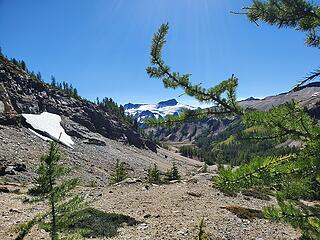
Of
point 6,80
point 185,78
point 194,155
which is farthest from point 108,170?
point 194,155

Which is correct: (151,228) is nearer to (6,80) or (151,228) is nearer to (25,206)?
(25,206)

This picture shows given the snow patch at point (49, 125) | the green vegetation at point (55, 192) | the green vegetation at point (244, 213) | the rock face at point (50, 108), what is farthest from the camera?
the rock face at point (50, 108)

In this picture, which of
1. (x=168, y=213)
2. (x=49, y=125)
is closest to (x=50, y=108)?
(x=49, y=125)

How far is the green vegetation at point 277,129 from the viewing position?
339cm

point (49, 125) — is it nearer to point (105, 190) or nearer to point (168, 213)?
point (105, 190)

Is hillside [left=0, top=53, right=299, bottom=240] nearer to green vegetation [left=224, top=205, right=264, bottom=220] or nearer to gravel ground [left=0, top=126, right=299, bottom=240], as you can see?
gravel ground [left=0, top=126, right=299, bottom=240]

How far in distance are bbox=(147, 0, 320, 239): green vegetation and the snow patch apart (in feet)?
256

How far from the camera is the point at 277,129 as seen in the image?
3807 millimetres

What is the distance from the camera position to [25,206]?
24828 mm

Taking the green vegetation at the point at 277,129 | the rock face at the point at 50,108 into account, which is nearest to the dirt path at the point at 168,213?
the green vegetation at the point at 277,129

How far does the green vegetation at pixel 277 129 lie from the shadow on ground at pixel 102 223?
630 inches

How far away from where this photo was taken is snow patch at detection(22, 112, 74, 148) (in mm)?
79938

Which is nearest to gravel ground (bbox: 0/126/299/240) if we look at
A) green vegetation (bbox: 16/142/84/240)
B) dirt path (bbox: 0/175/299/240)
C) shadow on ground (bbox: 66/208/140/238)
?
dirt path (bbox: 0/175/299/240)

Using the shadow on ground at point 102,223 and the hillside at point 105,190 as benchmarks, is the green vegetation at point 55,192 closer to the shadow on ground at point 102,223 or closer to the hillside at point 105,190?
the hillside at point 105,190
